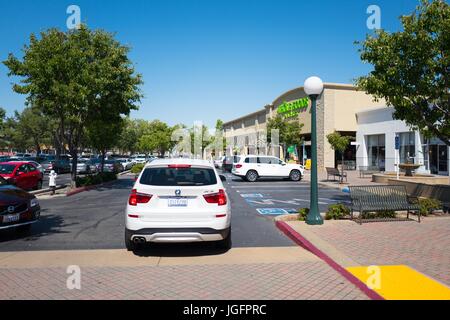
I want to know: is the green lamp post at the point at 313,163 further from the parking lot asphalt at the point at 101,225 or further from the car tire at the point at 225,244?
the car tire at the point at 225,244

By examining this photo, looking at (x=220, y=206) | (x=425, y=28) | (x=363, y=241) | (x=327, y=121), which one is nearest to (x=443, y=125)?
(x=425, y=28)

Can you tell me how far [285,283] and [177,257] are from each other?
2.15 meters

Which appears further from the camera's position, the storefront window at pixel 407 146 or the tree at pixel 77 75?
the storefront window at pixel 407 146

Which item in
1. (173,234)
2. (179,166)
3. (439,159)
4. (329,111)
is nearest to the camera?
(173,234)

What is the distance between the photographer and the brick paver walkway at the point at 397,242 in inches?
235

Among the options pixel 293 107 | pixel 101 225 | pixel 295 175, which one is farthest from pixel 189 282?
pixel 293 107

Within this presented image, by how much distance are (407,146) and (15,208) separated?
1153 inches

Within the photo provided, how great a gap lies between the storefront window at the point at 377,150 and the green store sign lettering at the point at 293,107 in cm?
848

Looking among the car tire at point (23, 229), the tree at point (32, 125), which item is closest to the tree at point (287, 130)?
the car tire at point (23, 229)

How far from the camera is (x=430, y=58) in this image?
1034 centimetres

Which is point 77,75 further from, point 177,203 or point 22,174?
point 177,203

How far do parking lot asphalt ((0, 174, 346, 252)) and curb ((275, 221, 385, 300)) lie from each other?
0.54 ft

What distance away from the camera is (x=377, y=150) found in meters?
34.0

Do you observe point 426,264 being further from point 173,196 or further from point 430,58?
point 430,58
